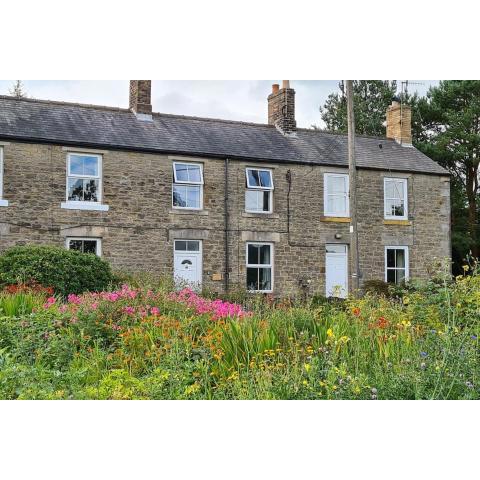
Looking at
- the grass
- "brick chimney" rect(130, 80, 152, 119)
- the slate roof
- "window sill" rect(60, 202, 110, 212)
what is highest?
"brick chimney" rect(130, 80, 152, 119)

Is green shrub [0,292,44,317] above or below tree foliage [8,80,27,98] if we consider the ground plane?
below

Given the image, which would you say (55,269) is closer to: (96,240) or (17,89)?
(96,240)

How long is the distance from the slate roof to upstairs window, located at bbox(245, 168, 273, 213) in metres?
0.53

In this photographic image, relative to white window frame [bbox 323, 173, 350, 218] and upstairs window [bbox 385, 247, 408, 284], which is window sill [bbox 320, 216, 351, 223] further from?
upstairs window [bbox 385, 247, 408, 284]

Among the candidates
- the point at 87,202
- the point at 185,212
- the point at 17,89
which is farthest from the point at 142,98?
the point at 17,89

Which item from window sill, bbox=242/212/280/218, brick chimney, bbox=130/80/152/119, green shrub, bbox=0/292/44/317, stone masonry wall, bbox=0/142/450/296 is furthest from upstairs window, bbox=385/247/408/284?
green shrub, bbox=0/292/44/317

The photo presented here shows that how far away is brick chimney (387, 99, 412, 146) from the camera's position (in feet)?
87.7

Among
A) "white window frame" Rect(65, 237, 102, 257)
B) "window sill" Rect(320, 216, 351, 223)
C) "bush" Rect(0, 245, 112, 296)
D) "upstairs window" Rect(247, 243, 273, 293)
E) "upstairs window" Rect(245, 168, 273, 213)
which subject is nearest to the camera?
"bush" Rect(0, 245, 112, 296)

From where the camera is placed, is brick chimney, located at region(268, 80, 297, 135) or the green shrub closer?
the green shrub

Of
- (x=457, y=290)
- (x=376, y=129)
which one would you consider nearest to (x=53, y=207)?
(x=457, y=290)

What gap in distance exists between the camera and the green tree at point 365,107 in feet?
117

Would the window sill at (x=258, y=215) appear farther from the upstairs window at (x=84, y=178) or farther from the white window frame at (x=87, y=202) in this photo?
the upstairs window at (x=84, y=178)

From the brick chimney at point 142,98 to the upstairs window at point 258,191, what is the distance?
3.90m

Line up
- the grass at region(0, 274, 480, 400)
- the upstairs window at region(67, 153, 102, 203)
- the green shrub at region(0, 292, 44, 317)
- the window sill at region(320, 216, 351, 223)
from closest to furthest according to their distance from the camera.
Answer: the grass at region(0, 274, 480, 400), the green shrub at region(0, 292, 44, 317), the upstairs window at region(67, 153, 102, 203), the window sill at region(320, 216, 351, 223)
